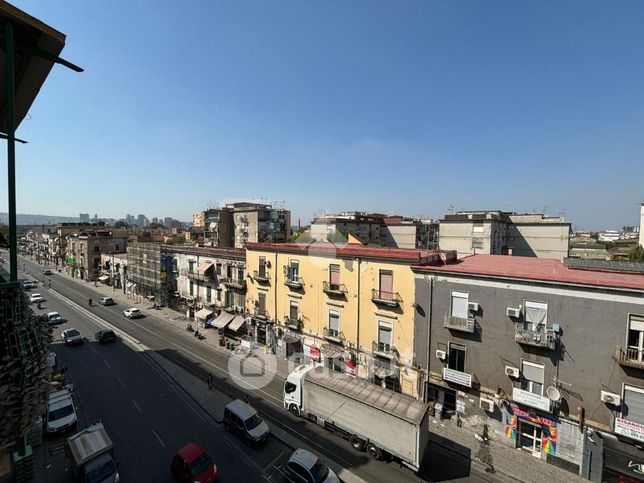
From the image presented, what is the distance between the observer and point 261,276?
111 feet

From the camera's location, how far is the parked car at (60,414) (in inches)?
768

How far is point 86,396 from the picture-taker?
24.0 metres

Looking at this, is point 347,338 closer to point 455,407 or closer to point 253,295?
point 455,407

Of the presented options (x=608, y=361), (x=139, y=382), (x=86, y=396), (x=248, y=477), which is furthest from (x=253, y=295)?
(x=608, y=361)

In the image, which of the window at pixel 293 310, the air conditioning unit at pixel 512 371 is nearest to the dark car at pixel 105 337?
the window at pixel 293 310

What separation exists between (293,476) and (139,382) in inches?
695

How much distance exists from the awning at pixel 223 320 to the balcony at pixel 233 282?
3.77m

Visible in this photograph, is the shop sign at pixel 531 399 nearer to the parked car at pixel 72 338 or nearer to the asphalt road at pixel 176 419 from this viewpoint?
the asphalt road at pixel 176 419

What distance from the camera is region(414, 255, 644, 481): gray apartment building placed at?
15867mm

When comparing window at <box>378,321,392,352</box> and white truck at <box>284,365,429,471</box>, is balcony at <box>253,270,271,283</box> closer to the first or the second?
white truck at <box>284,365,429,471</box>

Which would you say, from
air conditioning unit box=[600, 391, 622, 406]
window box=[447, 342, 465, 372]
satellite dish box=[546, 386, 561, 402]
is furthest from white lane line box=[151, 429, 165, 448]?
air conditioning unit box=[600, 391, 622, 406]

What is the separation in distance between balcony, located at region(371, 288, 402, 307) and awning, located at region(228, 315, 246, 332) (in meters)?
18.3

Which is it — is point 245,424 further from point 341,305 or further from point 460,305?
point 460,305

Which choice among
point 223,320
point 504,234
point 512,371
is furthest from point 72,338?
point 504,234
